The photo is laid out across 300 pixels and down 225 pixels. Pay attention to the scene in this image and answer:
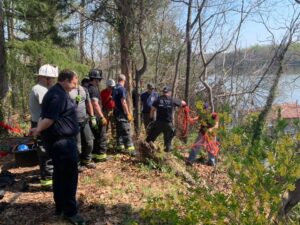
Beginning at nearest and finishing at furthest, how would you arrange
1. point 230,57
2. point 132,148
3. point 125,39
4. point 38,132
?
1. point 38,132
2. point 132,148
3. point 125,39
4. point 230,57

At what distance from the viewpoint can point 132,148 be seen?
8.20 metres

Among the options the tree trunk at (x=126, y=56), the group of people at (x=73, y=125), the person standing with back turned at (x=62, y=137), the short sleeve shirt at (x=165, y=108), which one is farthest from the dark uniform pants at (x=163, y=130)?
the person standing with back turned at (x=62, y=137)

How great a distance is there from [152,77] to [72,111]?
18089mm

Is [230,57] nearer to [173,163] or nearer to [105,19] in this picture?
[105,19]

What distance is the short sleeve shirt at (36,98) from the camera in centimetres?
568

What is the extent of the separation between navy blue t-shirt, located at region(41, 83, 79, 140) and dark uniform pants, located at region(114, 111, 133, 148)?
3509 mm

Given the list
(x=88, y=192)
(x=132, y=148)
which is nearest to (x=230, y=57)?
(x=132, y=148)

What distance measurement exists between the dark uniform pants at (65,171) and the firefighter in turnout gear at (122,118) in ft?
11.4

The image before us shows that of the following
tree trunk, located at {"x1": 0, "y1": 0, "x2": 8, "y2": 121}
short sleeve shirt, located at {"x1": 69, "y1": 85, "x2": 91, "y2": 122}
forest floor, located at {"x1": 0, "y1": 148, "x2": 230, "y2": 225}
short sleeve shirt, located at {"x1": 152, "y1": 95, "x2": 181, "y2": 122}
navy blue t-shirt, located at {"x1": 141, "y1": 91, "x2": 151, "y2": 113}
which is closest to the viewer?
forest floor, located at {"x1": 0, "y1": 148, "x2": 230, "y2": 225}

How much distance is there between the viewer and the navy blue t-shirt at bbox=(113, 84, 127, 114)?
7.91 metres

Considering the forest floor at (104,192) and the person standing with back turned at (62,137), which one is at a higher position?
the person standing with back turned at (62,137)

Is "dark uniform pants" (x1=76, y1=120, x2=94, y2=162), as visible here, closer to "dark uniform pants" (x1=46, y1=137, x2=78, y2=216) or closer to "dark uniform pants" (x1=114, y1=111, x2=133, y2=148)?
"dark uniform pants" (x1=114, y1=111, x2=133, y2=148)

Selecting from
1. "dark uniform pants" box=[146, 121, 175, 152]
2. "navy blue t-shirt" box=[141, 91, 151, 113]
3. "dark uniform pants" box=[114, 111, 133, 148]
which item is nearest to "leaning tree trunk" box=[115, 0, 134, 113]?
"navy blue t-shirt" box=[141, 91, 151, 113]

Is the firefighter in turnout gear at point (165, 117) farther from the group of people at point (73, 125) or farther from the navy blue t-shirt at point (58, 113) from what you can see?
the navy blue t-shirt at point (58, 113)
